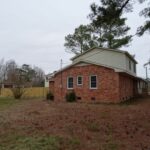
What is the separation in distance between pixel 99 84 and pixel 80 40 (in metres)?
22.0

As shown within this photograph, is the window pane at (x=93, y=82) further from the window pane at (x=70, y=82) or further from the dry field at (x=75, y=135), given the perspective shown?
the dry field at (x=75, y=135)

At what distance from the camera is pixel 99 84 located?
81.8ft

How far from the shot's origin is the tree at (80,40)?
44.6 metres

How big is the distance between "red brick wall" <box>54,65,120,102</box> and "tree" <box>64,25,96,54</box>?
61.0 feet

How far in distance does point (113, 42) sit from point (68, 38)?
358 inches

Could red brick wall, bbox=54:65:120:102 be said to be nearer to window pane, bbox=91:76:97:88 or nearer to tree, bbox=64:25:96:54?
window pane, bbox=91:76:97:88

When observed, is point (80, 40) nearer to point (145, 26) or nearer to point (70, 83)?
point (70, 83)

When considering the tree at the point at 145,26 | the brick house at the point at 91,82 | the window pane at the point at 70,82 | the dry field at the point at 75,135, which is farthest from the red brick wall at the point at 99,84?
the dry field at the point at 75,135

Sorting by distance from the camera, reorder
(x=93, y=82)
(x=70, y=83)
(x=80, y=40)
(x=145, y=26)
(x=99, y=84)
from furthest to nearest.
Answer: (x=80, y=40) → (x=70, y=83) → (x=93, y=82) → (x=99, y=84) → (x=145, y=26)

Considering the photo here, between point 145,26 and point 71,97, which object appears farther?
point 71,97

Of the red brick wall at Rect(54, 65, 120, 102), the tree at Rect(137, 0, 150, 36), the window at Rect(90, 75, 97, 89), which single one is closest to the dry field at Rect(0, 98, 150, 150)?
the tree at Rect(137, 0, 150, 36)

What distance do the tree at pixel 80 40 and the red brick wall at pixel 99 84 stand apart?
18593 mm

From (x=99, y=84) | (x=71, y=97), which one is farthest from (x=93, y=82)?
(x=71, y=97)

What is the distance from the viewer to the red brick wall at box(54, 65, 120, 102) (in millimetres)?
24219
